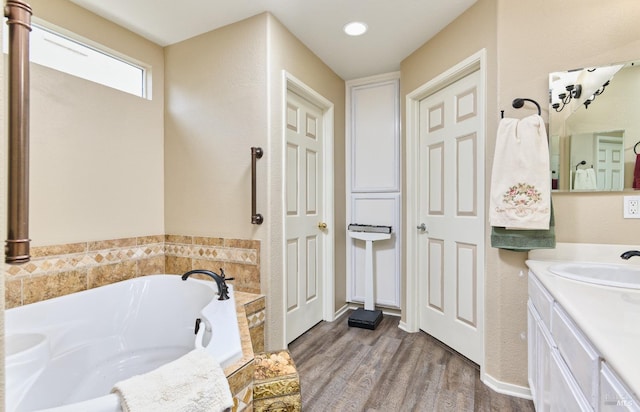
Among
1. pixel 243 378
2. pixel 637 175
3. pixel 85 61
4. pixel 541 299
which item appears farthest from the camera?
pixel 85 61

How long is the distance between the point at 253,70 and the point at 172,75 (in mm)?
832

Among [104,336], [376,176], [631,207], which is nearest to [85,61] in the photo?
[104,336]

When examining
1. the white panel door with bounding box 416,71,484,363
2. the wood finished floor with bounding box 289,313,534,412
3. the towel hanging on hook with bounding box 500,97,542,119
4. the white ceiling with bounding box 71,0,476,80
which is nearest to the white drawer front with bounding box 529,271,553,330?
the white panel door with bounding box 416,71,484,363

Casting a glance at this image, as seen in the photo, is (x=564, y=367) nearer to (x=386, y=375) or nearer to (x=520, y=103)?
(x=386, y=375)

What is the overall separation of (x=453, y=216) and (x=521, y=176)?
0.73m

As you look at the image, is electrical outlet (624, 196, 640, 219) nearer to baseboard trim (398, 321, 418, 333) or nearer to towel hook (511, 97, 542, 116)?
towel hook (511, 97, 542, 116)

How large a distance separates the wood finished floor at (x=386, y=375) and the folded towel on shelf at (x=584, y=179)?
4.00 feet

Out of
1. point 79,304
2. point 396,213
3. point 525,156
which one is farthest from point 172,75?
point 525,156

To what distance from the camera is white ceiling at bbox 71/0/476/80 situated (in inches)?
81.0

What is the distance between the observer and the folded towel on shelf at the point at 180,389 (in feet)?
2.93

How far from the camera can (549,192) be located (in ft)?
5.31

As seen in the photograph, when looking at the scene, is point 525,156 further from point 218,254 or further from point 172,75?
point 172,75

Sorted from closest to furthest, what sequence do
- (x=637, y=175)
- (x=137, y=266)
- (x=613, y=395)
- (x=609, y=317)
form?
(x=613, y=395) → (x=609, y=317) → (x=637, y=175) → (x=137, y=266)

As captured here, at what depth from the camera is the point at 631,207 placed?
1.60m
